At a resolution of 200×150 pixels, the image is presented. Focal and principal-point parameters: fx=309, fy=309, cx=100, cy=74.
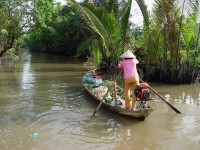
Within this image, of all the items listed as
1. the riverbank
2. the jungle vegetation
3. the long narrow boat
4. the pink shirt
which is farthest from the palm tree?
the riverbank

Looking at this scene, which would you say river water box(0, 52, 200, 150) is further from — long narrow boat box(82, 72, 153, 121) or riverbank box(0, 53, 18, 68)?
riverbank box(0, 53, 18, 68)

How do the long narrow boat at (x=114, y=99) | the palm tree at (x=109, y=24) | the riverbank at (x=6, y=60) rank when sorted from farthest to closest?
the riverbank at (x=6, y=60) < the palm tree at (x=109, y=24) < the long narrow boat at (x=114, y=99)

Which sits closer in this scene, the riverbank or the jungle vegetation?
the jungle vegetation

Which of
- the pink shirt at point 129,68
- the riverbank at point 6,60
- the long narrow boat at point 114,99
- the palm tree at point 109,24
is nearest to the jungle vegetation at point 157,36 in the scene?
the palm tree at point 109,24

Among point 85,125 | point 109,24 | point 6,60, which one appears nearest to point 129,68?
point 85,125

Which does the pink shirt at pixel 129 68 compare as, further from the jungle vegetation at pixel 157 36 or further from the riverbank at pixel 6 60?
the riverbank at pixel 6 60

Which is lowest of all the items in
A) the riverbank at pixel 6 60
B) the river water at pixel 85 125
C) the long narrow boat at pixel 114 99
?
the river water at pixel 85 125

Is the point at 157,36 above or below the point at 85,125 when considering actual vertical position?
above

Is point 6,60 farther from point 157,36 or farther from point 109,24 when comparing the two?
point 157,36

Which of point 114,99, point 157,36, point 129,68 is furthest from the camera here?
point 157,36

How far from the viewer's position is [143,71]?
54.7ft

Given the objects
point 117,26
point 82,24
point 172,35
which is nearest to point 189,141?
point 172,35

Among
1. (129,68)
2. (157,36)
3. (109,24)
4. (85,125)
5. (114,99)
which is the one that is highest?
(109,24)

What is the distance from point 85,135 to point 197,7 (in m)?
8.92
